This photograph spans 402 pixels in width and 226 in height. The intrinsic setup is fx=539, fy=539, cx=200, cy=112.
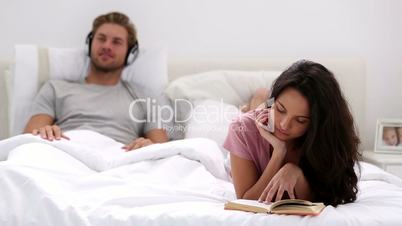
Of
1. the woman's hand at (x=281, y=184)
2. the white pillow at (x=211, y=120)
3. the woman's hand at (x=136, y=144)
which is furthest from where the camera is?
the white pillow at (x=211, y=120)

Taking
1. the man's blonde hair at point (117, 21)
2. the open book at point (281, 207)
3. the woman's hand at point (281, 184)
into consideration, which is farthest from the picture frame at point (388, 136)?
the open book at point (281, 207)

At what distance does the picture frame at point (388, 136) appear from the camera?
2818 mm

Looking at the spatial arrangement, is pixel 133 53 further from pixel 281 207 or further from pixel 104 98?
pixel 281 207

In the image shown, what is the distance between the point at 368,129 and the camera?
10.1ft

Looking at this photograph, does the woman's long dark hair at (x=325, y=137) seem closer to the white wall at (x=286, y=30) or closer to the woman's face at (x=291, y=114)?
the woman's face at (x=291, y=114)

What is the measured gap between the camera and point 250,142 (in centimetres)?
162

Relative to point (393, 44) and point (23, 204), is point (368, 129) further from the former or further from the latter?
point (23, 204)

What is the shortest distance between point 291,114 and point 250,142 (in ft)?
0.61

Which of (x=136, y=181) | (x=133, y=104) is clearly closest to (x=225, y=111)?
(x=133, y=104)

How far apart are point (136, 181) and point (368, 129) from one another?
1840mm

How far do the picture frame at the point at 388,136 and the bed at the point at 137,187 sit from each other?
2.63 ft

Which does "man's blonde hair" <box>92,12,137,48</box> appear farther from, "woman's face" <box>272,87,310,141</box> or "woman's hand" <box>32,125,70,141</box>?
"woman's face" <box>272,87,310,141</box>

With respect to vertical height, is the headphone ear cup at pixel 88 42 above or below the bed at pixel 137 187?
above

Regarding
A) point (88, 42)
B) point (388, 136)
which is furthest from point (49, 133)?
point (388, 136)
